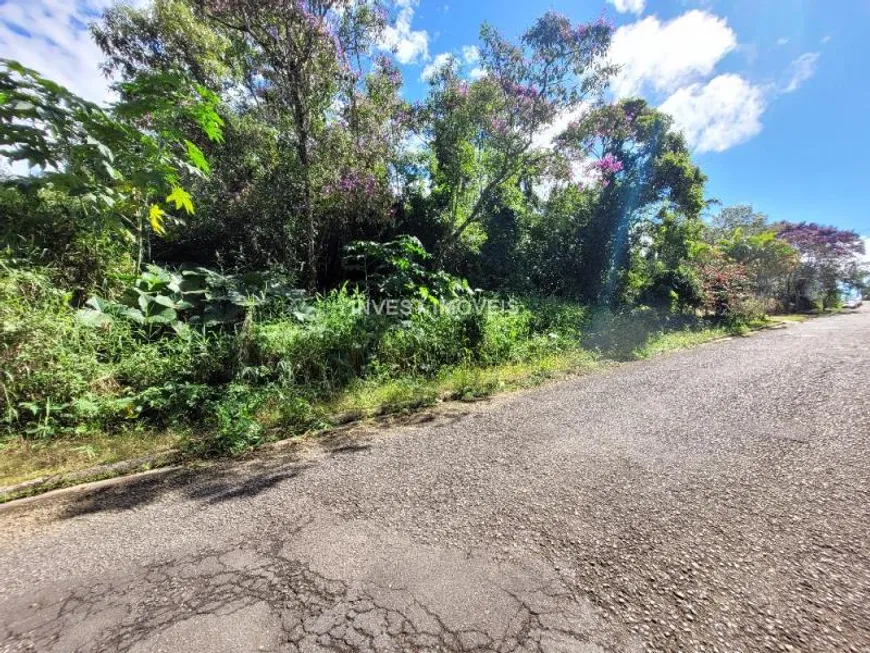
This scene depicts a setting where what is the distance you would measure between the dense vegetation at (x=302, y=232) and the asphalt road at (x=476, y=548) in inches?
44.9

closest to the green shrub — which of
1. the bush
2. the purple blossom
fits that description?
the bush

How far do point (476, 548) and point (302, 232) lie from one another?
7.37m

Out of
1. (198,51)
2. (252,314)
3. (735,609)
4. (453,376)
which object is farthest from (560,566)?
(198,51)

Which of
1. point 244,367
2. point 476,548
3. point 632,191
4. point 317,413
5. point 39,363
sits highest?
point 632,191

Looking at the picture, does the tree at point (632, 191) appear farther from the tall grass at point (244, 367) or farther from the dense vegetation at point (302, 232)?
the tall grass at point (244, 367)

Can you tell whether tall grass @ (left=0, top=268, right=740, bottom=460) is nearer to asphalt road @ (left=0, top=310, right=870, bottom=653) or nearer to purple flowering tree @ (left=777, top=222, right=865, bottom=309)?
asphalt road @ (left=0, top=310, right=870, bottom=653)

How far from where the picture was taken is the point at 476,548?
195 centimetres

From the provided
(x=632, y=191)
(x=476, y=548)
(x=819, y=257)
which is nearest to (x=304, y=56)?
(x=476, y=548)

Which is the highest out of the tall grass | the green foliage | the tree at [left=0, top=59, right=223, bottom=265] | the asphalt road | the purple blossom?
the purple blossom

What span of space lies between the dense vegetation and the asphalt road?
114 cm

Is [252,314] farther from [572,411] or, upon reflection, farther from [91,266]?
[572,411]

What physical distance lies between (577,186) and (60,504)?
35.9 ft

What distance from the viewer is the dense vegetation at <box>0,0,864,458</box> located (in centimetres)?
336

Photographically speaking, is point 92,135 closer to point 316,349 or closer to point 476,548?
point 316,349
